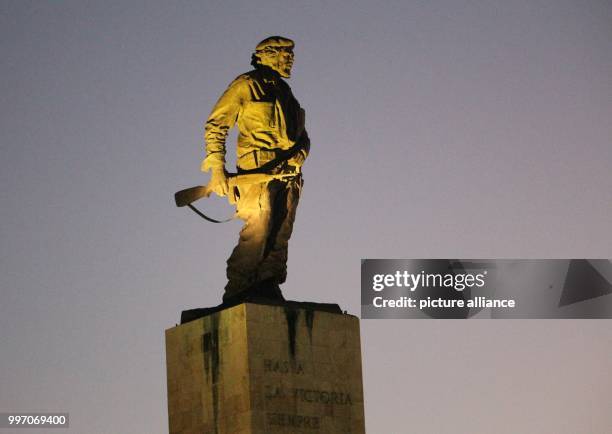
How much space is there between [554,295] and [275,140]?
9.17m

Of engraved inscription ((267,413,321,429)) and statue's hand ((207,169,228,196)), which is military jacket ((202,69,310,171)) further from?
engraved inscription ((267,413,321,429))

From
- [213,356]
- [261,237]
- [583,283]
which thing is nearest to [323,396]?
[213,356]

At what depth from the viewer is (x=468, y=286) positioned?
34125 millimetres

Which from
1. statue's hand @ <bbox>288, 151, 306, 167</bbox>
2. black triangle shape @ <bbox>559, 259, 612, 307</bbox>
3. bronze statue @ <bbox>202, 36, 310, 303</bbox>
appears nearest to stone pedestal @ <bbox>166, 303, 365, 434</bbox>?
bronze statue @ <bbox>202, 36, 310, 303</bbox>

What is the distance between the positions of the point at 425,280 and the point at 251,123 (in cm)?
673

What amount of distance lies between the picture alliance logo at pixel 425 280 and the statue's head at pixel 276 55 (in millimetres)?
5870

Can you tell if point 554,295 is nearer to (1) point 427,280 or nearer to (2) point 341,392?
(1) point 427,280

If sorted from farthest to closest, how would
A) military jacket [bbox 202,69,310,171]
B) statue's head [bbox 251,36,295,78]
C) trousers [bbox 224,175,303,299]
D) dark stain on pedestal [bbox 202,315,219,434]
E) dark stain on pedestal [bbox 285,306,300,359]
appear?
statue's head [bbox 251,36,295,78]
military jacket [bbox 202,69,310,171]
trousers [bbox 224,175,303,299]
dark stain on pedestal [bbox 285,306,300,359]
dark stain on pedestal [bbox 202,315,219,434]

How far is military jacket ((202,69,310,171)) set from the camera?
1110 inches

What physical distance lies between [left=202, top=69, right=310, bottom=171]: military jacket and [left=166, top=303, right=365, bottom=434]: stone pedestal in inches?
98.2

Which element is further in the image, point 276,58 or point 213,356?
point 276,58

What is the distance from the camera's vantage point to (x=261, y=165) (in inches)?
1105

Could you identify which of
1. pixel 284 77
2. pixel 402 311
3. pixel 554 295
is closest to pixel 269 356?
pixel 284 77

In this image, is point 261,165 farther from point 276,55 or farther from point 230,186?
point 276,55
